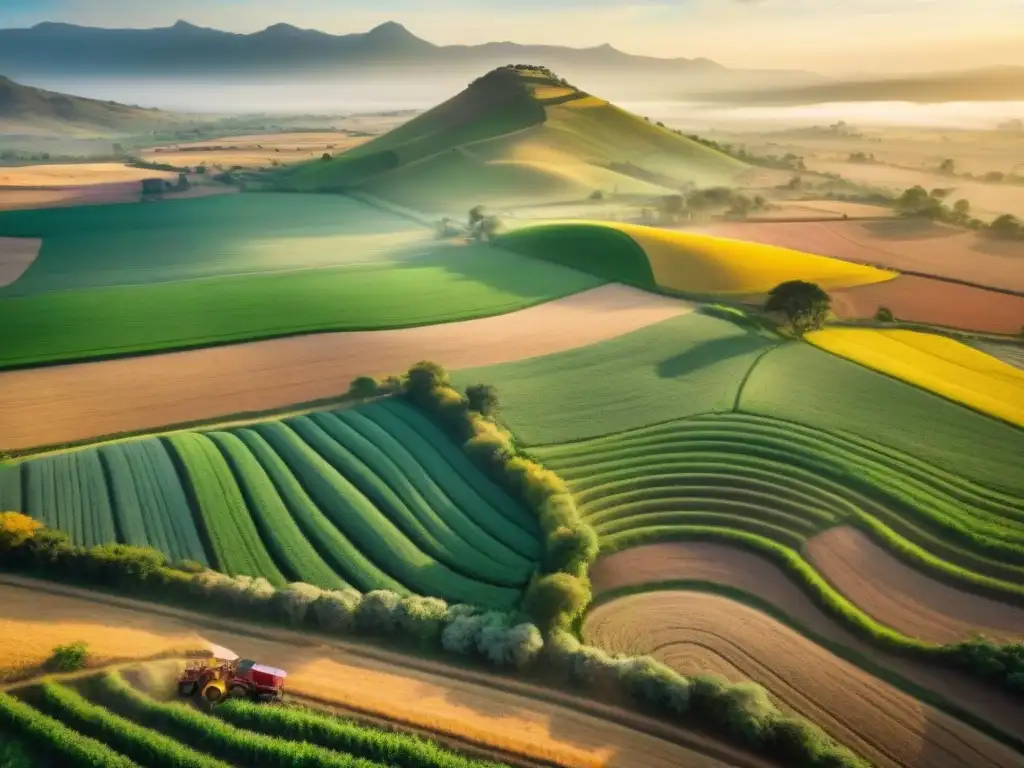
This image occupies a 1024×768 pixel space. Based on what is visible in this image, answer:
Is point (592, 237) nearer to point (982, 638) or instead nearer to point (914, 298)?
point (914, 298)

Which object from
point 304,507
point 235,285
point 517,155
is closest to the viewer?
point 304,507

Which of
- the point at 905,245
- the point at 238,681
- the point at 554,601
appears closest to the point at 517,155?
the point at 905,245

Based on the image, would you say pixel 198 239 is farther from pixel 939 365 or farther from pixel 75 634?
pixel 939 365

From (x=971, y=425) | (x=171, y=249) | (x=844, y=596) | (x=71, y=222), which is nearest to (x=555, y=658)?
(x=844, y=596)

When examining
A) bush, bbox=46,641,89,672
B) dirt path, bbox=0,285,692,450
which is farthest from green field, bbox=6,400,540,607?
bush, bbox=46,641,89,672

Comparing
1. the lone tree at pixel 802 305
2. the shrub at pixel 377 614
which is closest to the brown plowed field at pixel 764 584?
the shrub at pixel 377 614

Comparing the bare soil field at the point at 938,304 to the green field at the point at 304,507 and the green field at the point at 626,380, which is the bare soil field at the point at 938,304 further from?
the green field at the point at 304,507

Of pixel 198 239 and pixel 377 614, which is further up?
pixel 198 239
